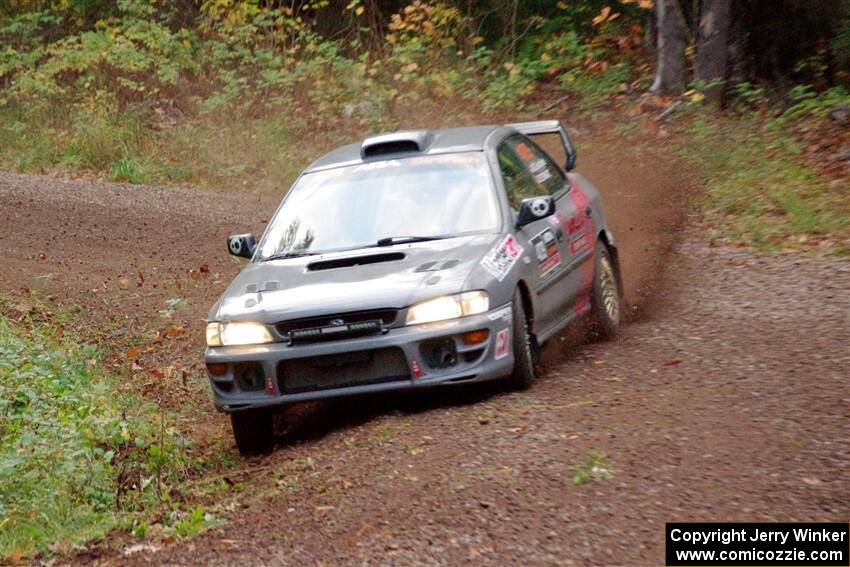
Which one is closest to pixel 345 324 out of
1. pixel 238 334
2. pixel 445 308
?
pixel 445 308

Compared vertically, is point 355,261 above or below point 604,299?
above

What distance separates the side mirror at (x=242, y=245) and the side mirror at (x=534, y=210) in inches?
71.5

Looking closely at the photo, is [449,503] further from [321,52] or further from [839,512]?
[321,52]

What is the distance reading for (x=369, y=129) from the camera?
73.1ft

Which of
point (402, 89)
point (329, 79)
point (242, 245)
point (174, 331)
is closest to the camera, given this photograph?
point (242, 245)

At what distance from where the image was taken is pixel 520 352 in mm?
7562

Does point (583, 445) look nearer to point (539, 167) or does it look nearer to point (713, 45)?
point (539, 167)

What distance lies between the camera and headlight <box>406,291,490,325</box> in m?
7.26

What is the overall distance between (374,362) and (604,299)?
2802 mm

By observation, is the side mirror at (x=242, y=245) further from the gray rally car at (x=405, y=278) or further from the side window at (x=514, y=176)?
the side window at (x=514, y=176)

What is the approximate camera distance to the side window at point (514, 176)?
866 centimetres

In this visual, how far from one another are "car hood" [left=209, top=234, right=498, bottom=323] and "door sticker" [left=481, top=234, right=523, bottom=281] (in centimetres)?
6

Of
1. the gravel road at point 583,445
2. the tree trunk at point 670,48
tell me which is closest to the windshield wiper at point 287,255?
the gravel road at point 583,445

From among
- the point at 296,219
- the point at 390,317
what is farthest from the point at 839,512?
the point at 296,219
